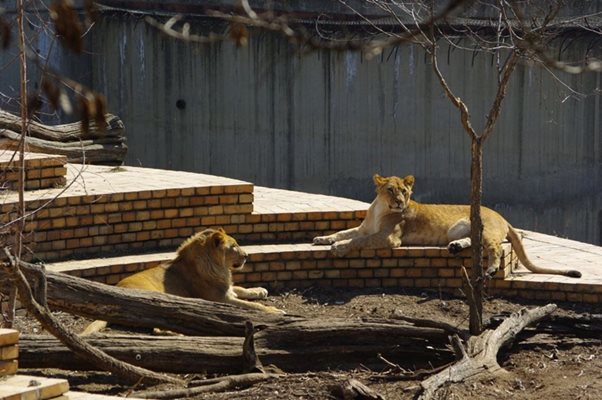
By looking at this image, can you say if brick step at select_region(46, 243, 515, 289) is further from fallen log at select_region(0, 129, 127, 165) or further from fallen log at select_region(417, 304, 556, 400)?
fallen log at select_region(0, 129, 127, 165)

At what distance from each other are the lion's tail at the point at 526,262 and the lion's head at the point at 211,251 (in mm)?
2529

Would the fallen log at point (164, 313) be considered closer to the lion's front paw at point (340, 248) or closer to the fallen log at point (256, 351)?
the fallen log at point (256, 351)

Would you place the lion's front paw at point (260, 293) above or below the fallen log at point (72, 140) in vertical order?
below

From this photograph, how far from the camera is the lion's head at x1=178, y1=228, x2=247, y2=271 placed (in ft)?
32.0

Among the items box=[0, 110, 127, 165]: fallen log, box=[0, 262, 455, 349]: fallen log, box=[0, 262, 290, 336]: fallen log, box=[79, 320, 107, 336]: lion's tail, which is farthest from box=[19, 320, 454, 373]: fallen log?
box=[0, 110, 127, 165]: fallen log

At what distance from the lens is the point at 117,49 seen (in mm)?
19703

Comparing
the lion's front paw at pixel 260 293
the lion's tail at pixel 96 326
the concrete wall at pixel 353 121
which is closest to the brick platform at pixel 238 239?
the lion's front paw at pixel 260 293

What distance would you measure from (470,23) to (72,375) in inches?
445

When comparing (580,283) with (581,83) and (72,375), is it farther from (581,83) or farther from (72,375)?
(581,83)

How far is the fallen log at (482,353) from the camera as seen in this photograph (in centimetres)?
714

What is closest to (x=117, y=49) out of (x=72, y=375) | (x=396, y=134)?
(x=396, y=134)

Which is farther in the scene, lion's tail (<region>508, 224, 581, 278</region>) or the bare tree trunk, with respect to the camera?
lion's tail (<region>508, 224, 581, 278</region>)

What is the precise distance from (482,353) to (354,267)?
10.0 ft

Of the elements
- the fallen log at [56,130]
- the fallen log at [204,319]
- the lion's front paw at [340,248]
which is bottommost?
the fallen log at [204,319]
